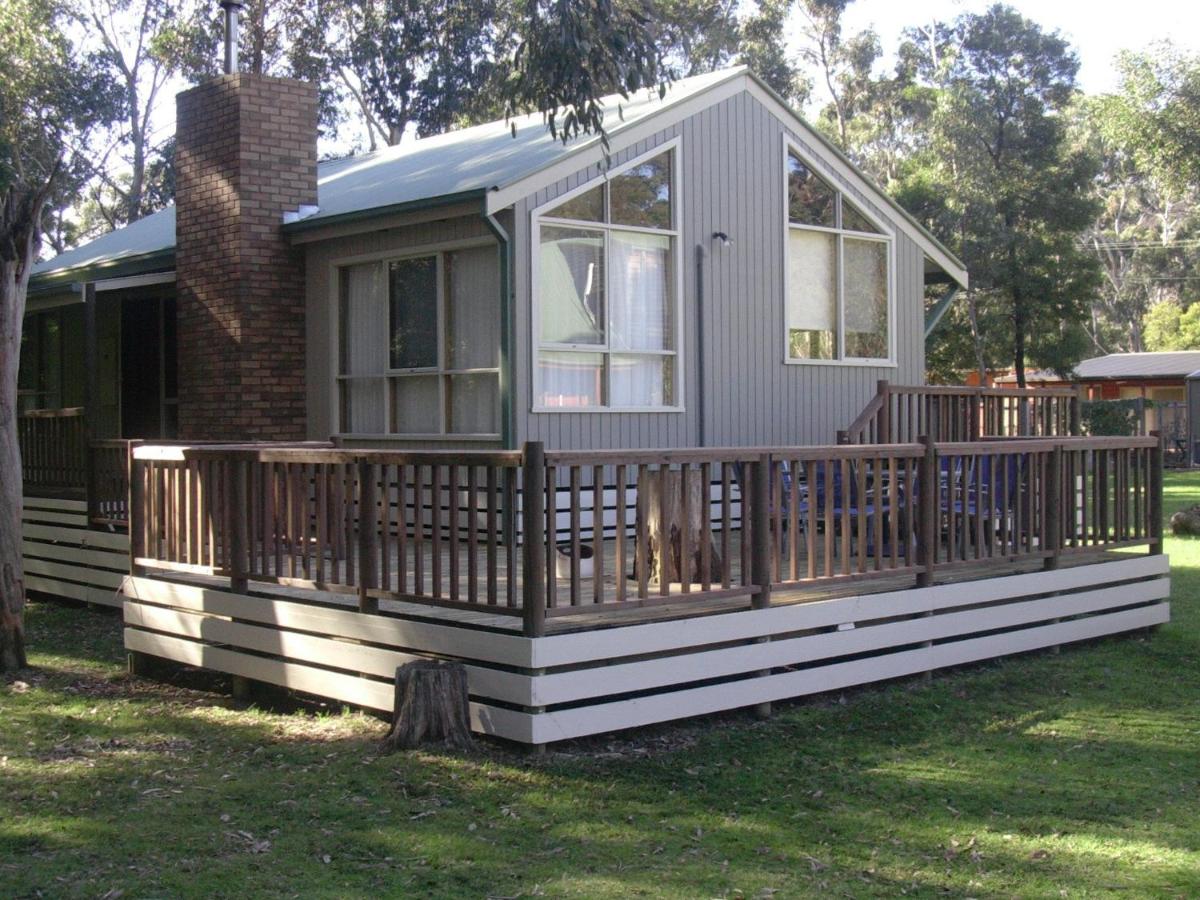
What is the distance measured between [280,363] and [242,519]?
14.3 feet

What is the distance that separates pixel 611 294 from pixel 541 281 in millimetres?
796

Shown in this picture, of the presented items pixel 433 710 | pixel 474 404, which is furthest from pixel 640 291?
pixel 433 710

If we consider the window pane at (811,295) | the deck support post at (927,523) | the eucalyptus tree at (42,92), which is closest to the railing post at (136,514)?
the deck support post at (927,523)

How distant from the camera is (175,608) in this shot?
8289 mm

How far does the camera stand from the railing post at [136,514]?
8461 millimetres

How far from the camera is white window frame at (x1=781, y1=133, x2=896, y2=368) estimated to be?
476 inches

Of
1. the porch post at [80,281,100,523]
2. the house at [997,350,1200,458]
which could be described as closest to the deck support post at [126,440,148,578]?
the porch post at [80,281,100,523]

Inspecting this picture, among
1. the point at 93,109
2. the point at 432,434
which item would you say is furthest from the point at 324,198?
the point at 93,109

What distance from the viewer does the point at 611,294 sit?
10750 millimetres

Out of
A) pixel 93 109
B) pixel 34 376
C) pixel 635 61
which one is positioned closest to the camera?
pixel 635 61

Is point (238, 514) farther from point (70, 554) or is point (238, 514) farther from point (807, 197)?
point (807, 197)

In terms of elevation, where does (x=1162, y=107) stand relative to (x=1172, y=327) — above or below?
above

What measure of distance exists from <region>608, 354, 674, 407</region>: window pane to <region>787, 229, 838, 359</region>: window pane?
1.56 meters

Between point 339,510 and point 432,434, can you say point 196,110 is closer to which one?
point 432,434
